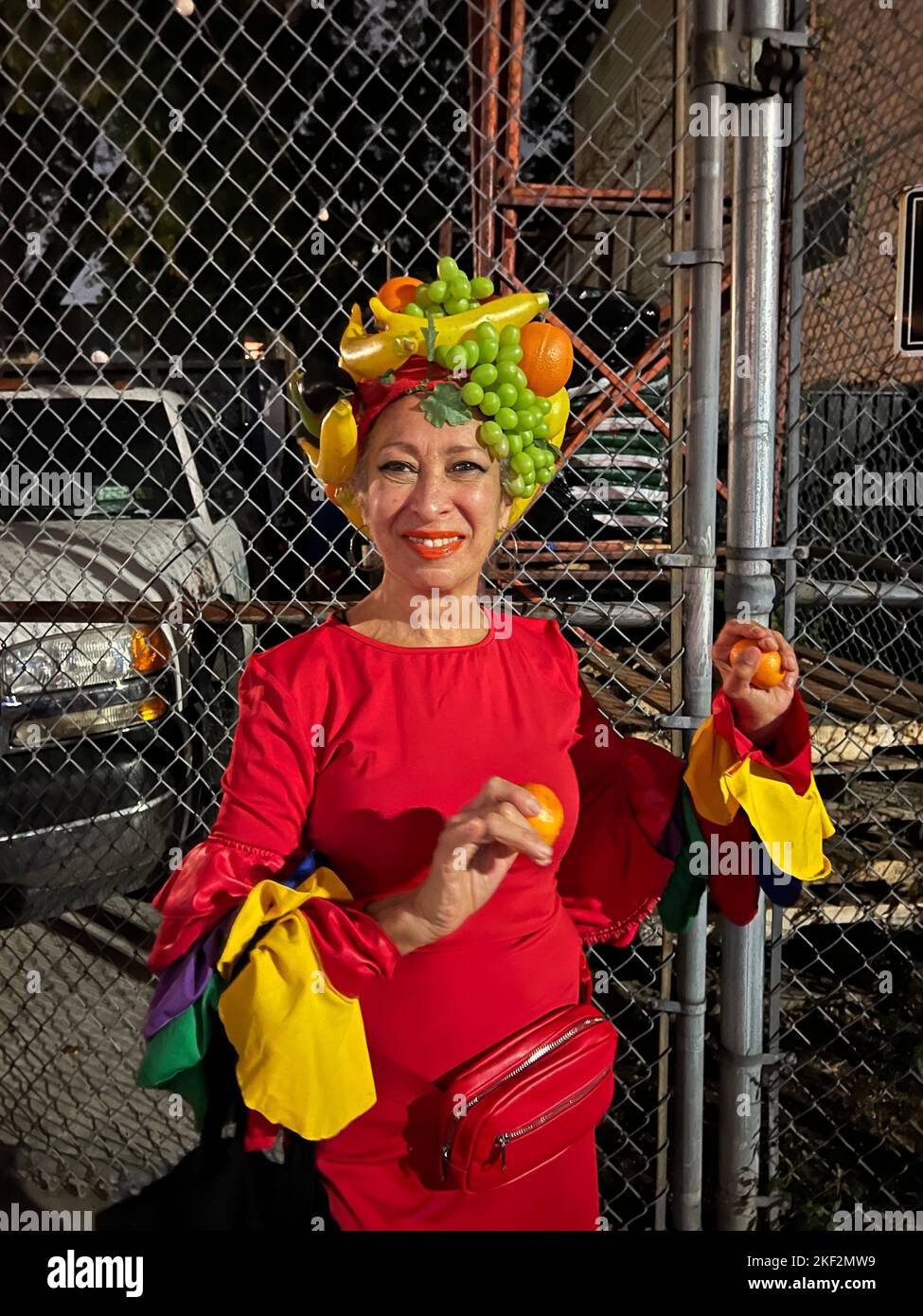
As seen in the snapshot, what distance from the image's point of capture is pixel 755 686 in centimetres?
172

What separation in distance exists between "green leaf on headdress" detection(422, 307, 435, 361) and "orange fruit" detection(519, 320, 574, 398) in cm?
15

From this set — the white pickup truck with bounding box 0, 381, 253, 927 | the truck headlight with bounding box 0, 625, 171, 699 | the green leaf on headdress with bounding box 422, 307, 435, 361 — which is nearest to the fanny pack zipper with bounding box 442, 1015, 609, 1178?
the green leaf on headdress with bounding box 422, 307, 435, 361

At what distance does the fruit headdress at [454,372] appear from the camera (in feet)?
5.46

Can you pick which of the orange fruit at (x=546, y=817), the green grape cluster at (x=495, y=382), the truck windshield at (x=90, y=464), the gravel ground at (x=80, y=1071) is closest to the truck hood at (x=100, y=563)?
the truck windshield at (x=90, y=464)

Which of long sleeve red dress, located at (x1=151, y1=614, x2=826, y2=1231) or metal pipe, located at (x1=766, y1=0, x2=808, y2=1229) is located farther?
metal pipe, located at (x1=766, y1=0, x2=808, y2=1229)

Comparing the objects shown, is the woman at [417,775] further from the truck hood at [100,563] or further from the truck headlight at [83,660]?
the truck headlight at [83,660]

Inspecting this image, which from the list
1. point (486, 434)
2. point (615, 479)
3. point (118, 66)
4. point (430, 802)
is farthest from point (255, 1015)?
point (118, 66)

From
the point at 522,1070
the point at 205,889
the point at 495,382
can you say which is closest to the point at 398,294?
the point at 495,382

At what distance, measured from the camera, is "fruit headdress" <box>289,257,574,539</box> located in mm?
1663

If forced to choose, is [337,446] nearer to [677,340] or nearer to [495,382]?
[495,382]

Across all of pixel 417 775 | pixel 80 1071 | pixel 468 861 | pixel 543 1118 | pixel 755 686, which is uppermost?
pixel 755 686

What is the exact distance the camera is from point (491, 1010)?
5.62ft

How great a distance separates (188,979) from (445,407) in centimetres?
94

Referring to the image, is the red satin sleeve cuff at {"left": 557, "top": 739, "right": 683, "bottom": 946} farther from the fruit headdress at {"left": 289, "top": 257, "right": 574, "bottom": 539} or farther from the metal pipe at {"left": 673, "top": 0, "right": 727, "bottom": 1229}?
the fruit headdress at {"left": 289, "top": 257, "right": 574, "bottom": 539}
